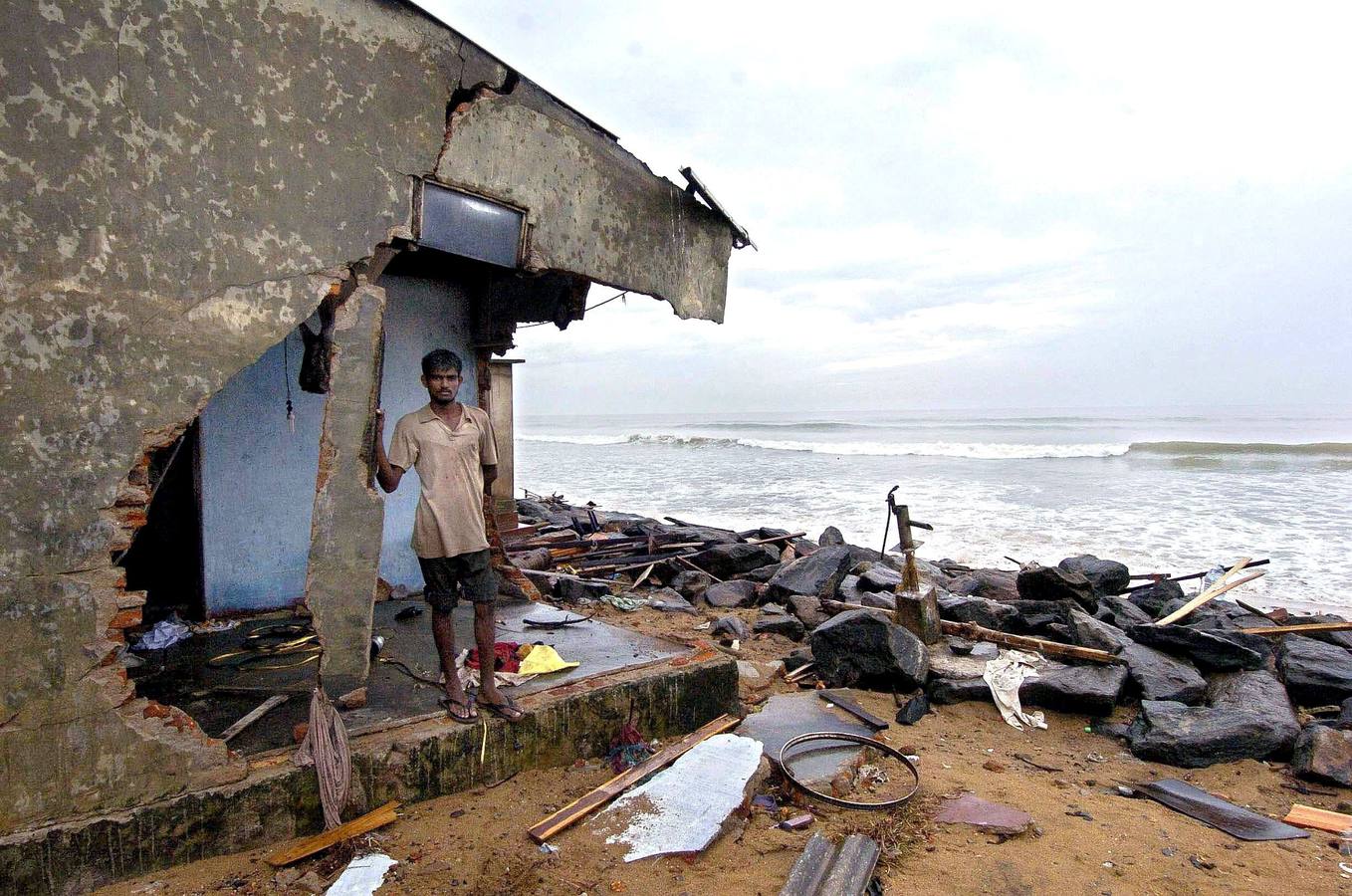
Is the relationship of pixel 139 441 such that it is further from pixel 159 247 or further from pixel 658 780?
pixel 658 780

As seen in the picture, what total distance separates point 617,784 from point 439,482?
2022mm

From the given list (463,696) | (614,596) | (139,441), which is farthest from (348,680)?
(614,596)

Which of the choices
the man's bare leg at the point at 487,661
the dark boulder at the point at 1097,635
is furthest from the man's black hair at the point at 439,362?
the dark boulder at the point at 1097,635

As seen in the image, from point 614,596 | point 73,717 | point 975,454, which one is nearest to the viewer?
point 73,717

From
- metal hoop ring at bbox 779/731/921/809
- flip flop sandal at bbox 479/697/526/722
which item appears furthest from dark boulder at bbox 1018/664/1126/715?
flip flop sandal at bbox 479/697/526/722

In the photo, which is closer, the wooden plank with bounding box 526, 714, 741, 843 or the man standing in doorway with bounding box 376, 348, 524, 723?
the wooden plank with bounding box 526, 714, 741, 843

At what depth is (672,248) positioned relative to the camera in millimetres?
6496

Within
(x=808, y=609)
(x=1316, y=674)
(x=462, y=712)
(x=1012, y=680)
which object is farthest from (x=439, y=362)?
(x=1316, y=674)

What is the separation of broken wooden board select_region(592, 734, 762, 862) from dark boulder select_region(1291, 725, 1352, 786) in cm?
379

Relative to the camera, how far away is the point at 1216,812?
173 inches

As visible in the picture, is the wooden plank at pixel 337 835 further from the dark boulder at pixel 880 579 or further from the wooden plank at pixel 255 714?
the dark boulder at pixel 880 579

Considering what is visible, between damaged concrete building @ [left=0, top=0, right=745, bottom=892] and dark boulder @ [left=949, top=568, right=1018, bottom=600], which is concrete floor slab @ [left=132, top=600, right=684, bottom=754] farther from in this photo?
dark boulder @ [left=949, top=568, right=1018, bottom=600]

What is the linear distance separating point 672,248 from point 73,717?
16.9ft

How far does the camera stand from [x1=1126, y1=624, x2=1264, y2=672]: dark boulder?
253 inches
